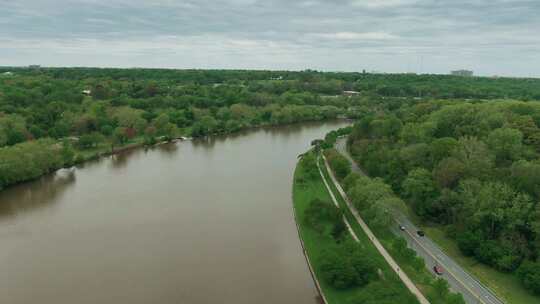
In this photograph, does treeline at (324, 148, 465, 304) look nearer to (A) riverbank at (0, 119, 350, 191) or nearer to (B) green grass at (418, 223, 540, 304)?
(B) green grass at (418, 223, 540, 304)

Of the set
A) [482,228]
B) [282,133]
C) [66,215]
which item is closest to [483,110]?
[482,228]

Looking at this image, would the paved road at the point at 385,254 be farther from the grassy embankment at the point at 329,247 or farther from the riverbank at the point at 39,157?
the riverbank at the point at 39,157

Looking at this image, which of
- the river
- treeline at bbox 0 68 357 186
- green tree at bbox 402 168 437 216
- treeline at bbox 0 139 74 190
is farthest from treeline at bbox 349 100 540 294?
treeline at bbox 0 139 74 190

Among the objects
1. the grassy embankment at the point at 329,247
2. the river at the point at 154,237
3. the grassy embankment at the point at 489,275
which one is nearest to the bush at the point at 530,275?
the grassy embankment at the point at 489,275

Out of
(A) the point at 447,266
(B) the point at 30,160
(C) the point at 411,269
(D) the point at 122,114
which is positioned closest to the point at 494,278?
(A) the point at 447,266

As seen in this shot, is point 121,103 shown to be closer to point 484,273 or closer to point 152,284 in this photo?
point 152,284

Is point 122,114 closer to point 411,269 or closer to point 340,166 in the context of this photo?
point 340,166
